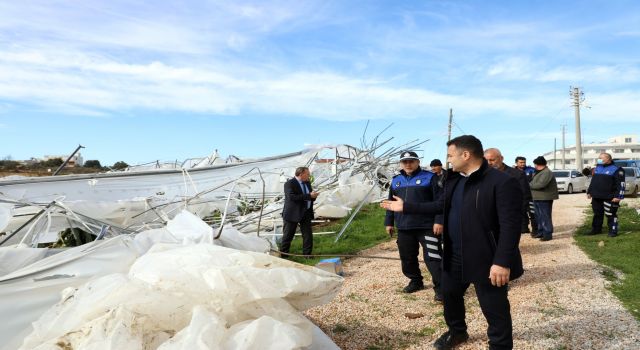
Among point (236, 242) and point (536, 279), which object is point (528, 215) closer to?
point (536, 279)

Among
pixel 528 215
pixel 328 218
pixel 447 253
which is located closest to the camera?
pixel 447 253

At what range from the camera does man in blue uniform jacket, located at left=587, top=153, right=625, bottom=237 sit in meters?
8.62

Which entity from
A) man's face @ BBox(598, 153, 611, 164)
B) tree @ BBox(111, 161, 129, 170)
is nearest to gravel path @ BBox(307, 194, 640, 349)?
man's face @ BBox(598, 153, 611, 164)

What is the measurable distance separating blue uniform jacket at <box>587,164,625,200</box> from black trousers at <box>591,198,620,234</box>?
162 mm

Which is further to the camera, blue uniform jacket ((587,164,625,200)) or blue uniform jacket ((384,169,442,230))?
blue uniform jacket ((587,164,625,200))

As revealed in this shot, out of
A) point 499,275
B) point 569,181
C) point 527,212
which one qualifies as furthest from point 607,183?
point 569,181

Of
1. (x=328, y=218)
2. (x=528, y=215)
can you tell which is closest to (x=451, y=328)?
(x=528, y=215)

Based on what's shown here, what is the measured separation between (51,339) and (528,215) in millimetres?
9181

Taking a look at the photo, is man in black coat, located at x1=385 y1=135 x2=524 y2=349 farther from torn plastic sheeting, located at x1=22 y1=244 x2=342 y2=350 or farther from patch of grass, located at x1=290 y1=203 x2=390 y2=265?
patch of grass, located at x1=290 y1=203 x2=390 y2=265

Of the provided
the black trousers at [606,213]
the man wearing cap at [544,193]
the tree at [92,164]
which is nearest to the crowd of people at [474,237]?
the man wearing cap at [544,193]

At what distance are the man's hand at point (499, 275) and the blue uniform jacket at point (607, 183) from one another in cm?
677

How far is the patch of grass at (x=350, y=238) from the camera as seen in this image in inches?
344

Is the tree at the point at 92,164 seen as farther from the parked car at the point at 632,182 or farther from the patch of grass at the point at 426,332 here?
the parked car at the point at 632,182

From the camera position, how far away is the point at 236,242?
5410 mm
